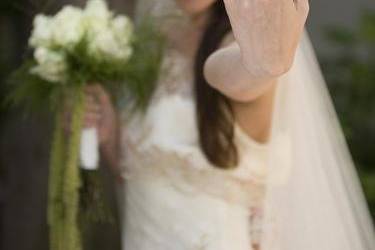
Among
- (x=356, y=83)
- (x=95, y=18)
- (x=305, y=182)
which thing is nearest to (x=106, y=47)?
(x=95, y=18)

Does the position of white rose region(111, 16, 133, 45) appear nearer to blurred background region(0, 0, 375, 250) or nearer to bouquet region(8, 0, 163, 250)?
bouquet region(8, 0, 163, 250)

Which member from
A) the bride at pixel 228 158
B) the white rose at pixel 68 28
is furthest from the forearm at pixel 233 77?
the white rose at pixel 68 28

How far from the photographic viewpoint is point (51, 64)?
1.87 meters

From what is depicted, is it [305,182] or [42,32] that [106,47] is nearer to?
[42,32]

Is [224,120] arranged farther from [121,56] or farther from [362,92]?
[362,92]

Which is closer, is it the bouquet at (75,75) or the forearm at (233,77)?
the forearm at (233,77)

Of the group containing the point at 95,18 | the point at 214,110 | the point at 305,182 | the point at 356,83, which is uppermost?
the point at 95,18

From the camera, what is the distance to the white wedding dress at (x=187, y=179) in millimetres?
2020

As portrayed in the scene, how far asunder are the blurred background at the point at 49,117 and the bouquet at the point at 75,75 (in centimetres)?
16

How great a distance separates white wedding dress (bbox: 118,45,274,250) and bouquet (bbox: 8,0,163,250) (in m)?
0.06

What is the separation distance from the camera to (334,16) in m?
4.05

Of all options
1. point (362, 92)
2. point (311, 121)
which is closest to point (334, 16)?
point (362, 92)

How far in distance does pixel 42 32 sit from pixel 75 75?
123mm

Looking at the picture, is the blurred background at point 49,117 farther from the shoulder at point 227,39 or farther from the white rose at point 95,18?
the shoulder at point 227,39
